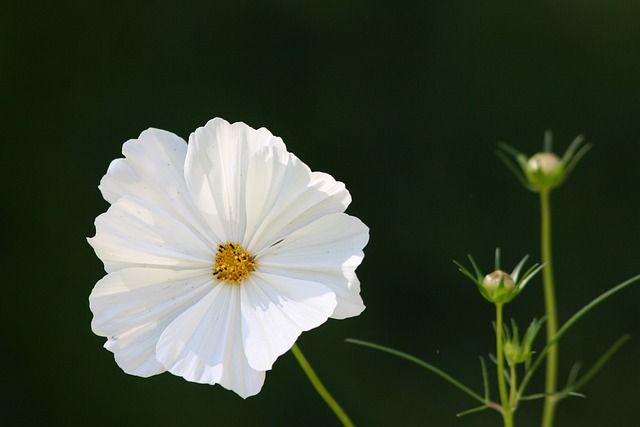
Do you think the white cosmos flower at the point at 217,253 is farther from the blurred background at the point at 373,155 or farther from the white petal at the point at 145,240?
the blurred background at the point at 373,155

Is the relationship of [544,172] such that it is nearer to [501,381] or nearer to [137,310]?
[501,381]

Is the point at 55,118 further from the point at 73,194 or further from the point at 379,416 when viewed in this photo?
the point at 379,416

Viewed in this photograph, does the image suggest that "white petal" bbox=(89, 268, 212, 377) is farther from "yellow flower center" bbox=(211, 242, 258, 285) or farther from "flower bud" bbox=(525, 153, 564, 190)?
"flower bud" bbox=(525, 153, 564, 190)

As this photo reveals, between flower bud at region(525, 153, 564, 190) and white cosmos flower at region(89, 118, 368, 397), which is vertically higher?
flower bud at region(525, 153, 564, 190)

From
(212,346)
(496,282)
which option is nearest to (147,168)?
(212,346)

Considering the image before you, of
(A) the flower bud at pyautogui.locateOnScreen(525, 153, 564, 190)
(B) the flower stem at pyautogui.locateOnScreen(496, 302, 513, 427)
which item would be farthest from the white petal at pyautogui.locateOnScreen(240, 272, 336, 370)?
(A) the flower bud at pyautogui.locateOnScreen(525, 153, 564, 190)

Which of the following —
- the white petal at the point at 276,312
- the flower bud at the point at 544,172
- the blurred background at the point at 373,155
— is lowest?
the white petal at the point at 276,312

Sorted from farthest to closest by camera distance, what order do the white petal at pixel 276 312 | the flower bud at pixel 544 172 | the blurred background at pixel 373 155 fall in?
the blurred background at pixel 373 155, the flower bud at pixel 544 172, the white petal at pixel 276 312

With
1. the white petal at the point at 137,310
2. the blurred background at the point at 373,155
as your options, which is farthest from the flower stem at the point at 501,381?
the blurred background at the point at 373,155
